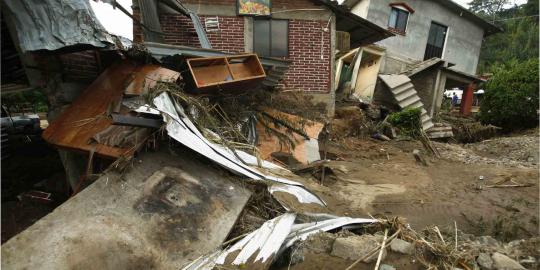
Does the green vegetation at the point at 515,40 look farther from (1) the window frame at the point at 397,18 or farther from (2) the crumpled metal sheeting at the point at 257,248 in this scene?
(2) the crumpled metal sheeting at the point at 257,248

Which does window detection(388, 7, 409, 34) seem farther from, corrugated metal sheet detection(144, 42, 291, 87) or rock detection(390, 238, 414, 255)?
rock detection(390, 238, 414, 255)

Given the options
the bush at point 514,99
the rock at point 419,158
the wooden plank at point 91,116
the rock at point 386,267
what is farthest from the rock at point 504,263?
the bush at point 514,99

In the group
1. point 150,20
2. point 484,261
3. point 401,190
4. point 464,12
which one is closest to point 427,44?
point 464,12

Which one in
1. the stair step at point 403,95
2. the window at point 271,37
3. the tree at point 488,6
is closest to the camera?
the window at point 271,37

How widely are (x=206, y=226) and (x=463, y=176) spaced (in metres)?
5.87

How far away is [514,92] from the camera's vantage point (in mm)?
12453

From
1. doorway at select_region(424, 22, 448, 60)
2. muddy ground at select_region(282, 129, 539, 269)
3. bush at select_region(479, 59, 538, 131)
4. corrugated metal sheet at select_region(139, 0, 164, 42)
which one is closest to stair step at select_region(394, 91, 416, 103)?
bush at select_region(479, 59, 538, 131)

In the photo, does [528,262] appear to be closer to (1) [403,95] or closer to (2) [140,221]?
(2) [140,221]

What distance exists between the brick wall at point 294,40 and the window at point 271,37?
0.53 ft

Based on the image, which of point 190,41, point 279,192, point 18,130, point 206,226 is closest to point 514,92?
point 190,41

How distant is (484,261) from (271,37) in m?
7.35

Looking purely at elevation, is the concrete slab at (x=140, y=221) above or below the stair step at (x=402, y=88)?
below

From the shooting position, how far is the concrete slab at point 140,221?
260 centimetres

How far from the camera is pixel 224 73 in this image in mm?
5801
